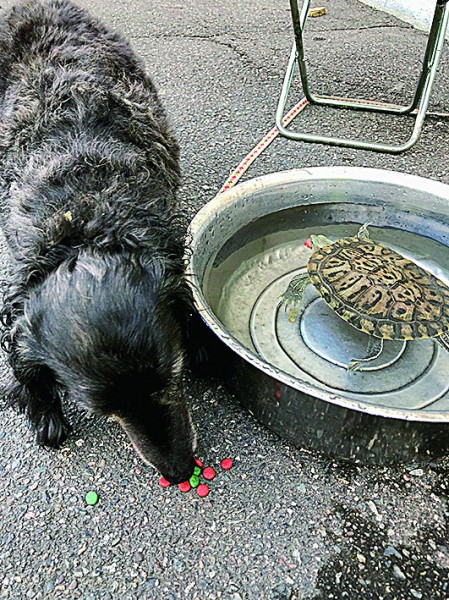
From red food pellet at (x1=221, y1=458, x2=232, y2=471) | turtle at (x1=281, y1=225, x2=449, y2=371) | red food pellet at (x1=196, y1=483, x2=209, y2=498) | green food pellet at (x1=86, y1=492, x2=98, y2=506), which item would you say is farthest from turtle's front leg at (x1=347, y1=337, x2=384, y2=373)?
green food pellet at (x1=86, y1=492, x2=98, y2=506)

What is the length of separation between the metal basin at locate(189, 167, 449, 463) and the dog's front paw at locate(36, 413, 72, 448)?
748 millimetres

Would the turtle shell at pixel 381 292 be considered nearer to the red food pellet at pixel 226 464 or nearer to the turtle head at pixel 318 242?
the turtle head at pixel 318 242

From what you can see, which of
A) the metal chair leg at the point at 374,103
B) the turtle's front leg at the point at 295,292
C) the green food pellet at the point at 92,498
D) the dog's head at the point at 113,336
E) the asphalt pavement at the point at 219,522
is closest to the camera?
the dog's head at the point at 113,336

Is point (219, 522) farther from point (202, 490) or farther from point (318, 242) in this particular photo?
point (318, 242)

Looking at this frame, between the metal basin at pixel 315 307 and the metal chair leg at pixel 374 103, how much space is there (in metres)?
0.80

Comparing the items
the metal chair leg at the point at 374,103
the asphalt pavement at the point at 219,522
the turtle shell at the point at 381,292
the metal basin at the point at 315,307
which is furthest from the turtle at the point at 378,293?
the metal chair leg at the point at 374,103

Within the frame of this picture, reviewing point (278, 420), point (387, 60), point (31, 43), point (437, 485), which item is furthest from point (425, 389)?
point (387, 60)

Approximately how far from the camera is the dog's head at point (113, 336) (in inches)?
67.4

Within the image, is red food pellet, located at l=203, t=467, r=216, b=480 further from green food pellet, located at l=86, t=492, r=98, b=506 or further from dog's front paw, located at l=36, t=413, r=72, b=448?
dog's front paw, located at l=36, t=413, r=72, b=448

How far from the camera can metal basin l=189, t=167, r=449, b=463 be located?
2.16m

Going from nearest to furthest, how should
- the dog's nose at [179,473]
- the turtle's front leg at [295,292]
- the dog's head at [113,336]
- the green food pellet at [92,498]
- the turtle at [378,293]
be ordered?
the dog's head at [113,336]
the dog's nose at [179,473]
the green food pellet at [92,498]
the turtle at [378,293]
the turtle's front leg at [295,292]

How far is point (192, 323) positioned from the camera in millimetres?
2209

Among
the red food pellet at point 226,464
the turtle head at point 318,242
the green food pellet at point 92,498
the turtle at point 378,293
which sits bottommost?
the green food pellet at point 92,498

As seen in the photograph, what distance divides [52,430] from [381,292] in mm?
1549
